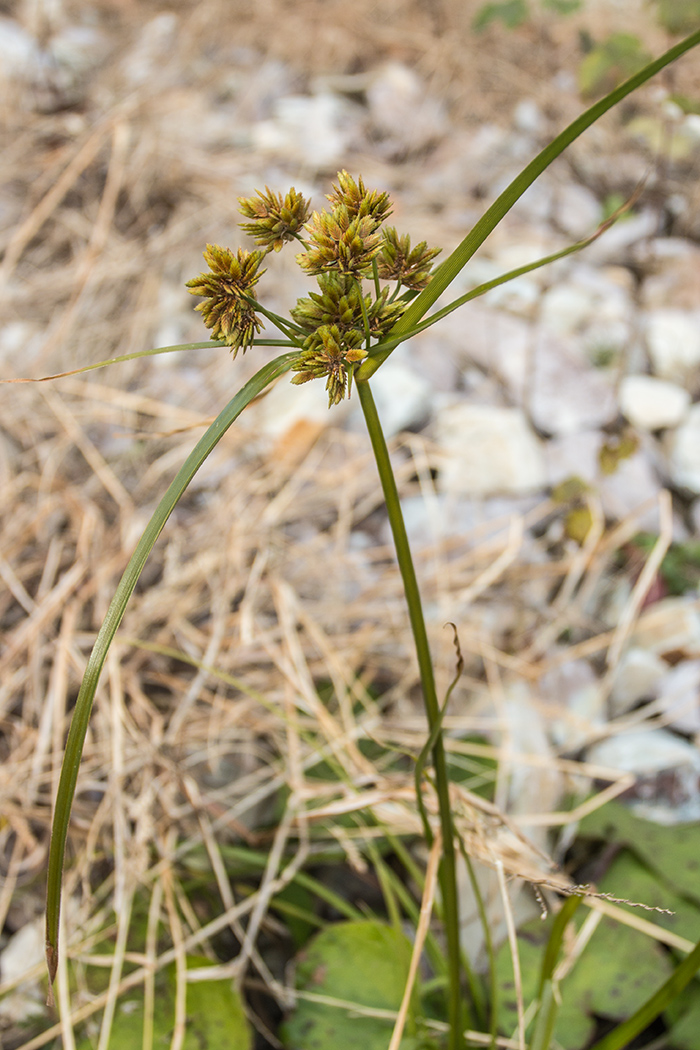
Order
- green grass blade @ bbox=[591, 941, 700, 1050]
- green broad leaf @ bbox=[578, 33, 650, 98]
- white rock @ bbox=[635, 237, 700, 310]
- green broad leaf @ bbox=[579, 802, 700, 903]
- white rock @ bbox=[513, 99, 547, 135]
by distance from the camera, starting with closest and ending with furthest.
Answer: green grass blade @ bbox=[591, 941, 700, 1050] → green broad leaf @ bbox=[579, 802, 700, 903] → green broad leaf @ bbox=[578, 33, 650, 98] → white rock @ bbox=[635, 237, 700, 310] → white rock @ bbox=[513, 99, 547, 135]

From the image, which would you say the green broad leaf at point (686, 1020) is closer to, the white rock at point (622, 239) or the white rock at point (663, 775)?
the white rock at point (663, 775)

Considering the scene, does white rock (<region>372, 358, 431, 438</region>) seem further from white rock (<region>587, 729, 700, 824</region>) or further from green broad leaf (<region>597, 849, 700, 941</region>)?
green broad leaf (<region>597, 849, 700, 941</region>)

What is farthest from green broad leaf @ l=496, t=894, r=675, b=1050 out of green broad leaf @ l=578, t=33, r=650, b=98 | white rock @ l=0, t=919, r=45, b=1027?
green broad leaf @ l=578, t=33, r=650, b=98

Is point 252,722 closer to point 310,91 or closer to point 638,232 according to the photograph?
point 638,232

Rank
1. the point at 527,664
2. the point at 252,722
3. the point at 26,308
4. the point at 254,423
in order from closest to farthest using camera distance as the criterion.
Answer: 1. the point at 252,722
2. the point at 527,664
3. the point at 254,423
4. the point at 26,308

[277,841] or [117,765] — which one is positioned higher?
[117,765]

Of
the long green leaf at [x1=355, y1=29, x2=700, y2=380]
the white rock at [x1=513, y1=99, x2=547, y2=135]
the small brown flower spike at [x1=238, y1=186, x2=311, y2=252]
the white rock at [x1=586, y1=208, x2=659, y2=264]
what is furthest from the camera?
the white rock at [x1=513, y1=99, x2=547, y2=135]

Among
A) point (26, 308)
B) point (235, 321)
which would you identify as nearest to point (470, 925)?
point (235, 321)
